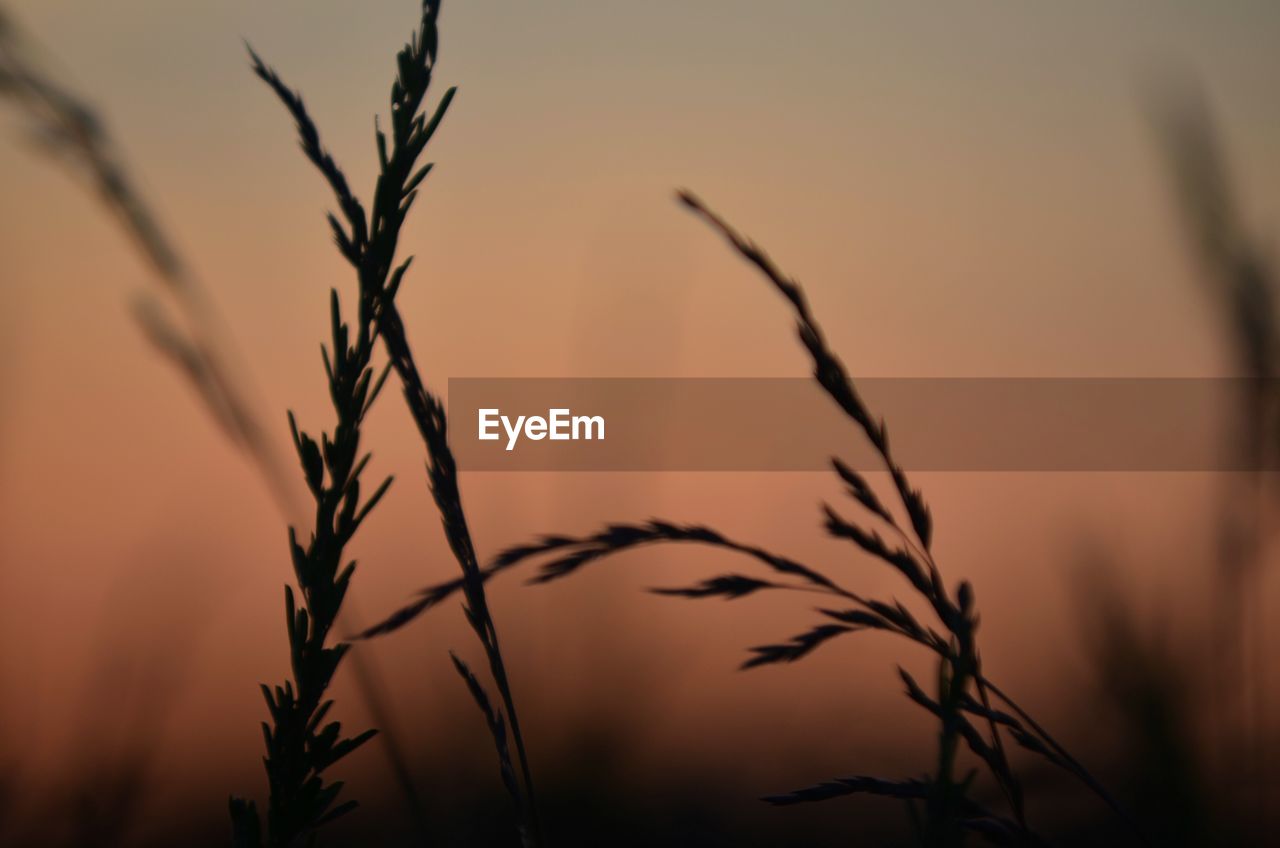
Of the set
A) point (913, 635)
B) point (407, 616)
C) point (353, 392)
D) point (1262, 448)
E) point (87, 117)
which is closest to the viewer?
point (353, 392)

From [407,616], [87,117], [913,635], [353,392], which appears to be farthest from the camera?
[87,117]

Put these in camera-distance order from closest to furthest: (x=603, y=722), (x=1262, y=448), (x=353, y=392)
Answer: (x=353, y=392) < (x=1262, y=448) < (x=603, y=722)

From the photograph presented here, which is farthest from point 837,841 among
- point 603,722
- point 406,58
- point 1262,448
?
point 406,58

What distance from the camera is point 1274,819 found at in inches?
41.2

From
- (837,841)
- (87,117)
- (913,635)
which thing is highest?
(87,117)

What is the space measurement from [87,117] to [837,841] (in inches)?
53.2

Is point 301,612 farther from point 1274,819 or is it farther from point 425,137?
point 1274,819

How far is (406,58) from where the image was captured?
0.54 metres

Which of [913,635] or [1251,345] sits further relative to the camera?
[1251,345]

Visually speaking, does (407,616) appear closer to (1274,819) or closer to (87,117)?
(87,117)

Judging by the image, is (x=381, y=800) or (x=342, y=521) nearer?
(x=342, y=521)

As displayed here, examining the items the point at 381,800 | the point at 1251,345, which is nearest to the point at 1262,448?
the point at 1251,345

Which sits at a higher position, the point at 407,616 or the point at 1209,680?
the point at 407,616

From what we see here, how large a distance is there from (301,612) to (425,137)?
26cm
